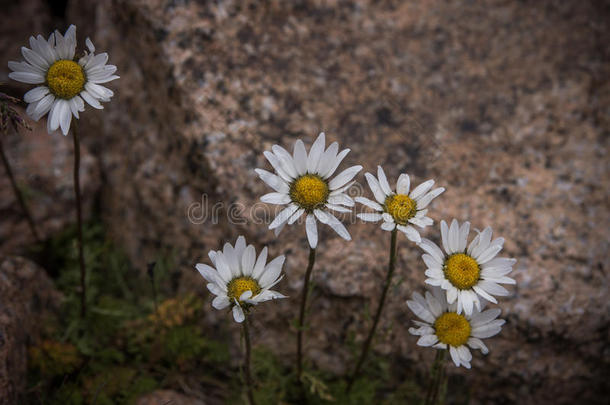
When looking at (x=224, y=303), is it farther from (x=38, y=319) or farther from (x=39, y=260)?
(x=39, y=260)

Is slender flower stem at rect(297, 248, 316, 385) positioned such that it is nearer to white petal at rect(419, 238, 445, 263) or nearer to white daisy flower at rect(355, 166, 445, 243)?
white daisy flower at rect(355, 166, 445, 243)

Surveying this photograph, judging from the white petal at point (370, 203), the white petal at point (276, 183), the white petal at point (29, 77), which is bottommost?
the white petal at point (370, 203)

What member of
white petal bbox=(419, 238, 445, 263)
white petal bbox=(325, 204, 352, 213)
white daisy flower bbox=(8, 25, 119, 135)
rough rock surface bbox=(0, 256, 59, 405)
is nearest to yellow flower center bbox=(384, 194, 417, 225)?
white petal bbox=(419, 238, 445, 263)

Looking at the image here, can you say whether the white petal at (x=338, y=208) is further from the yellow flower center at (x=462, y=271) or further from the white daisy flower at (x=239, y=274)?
the yellow flower center at (x=462, y=271)

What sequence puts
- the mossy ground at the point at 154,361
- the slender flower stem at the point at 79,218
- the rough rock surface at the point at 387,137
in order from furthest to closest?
the rough rock surface at the point at 387,137
the mossy ground at the point at 154,361
the slender flower stem at the point at 79,218

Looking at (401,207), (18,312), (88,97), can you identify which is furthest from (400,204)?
(18,312)

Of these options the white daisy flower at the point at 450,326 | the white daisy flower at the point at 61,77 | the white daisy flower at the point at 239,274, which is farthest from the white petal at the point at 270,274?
the white daisy flower at the point at 61,77

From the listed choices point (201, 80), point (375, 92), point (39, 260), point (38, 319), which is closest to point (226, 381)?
point (38, 319)

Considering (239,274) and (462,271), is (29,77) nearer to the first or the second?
(239,274)
